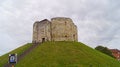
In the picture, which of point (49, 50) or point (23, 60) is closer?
point (23, 60)

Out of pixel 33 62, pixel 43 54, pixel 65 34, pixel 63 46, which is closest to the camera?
pixel 33 62

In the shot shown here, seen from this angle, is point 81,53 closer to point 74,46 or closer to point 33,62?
point 74,46

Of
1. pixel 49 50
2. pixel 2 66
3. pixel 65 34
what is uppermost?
pixel 65 34

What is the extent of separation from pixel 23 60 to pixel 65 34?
44.7ft

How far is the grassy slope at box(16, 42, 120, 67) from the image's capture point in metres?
37.8

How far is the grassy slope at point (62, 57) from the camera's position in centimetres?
3775

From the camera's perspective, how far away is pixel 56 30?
50.6 m

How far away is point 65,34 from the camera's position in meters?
50.4

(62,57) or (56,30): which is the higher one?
(56,30)

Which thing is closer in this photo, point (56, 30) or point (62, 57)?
point (62, 57)

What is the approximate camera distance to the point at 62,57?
4016 cm

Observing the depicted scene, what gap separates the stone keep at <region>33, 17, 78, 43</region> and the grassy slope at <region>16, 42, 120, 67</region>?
2841 mm

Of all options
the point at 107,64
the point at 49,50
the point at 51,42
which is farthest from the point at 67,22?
the point at 107,64

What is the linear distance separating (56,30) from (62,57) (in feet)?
38.5
